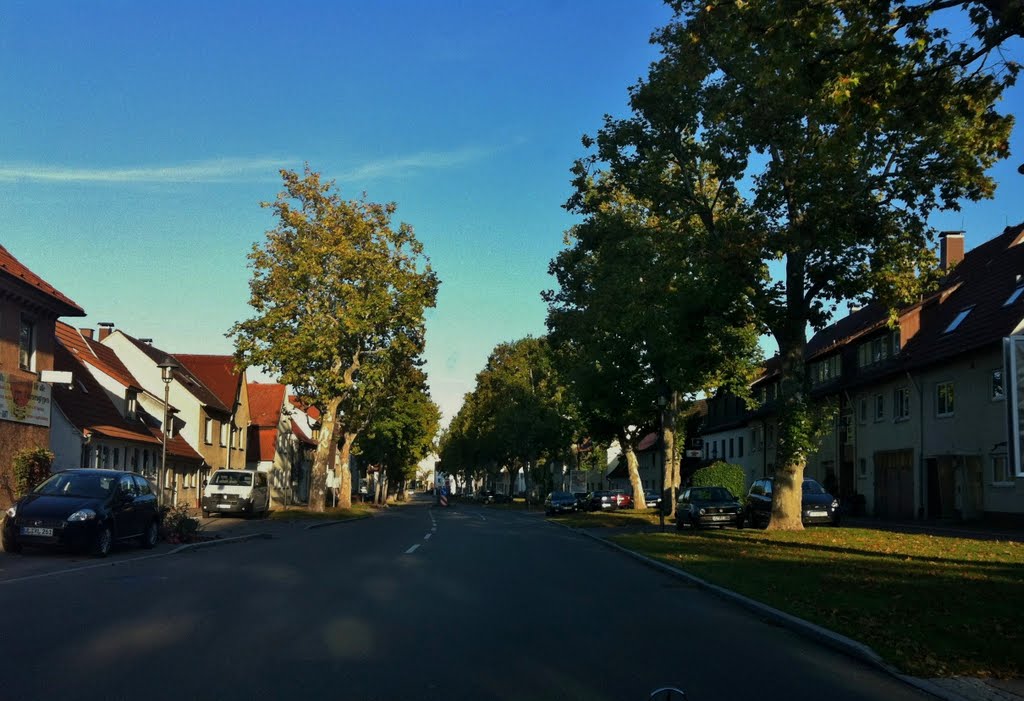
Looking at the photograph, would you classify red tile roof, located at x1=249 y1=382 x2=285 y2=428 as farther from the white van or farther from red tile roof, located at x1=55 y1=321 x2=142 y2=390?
the white van

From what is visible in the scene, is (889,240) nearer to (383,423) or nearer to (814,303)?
(814,303)

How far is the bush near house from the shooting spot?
2680 cm

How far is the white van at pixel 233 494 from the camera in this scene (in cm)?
3909

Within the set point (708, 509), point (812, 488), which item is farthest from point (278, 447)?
point (812, 488)

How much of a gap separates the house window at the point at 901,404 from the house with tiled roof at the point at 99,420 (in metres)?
29.0

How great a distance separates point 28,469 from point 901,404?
33.1 m

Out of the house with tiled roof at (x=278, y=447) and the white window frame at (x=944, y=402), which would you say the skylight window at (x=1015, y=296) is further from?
the house with tiled roof at (x=278, y=447)

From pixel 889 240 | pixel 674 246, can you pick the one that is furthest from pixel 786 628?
pixel 674 246

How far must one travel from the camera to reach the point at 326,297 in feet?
144

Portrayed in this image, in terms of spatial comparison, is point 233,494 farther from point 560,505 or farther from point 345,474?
point 560,505

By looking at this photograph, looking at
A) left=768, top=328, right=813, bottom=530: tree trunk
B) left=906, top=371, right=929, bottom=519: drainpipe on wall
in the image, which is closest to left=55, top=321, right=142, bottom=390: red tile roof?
left=768, top=328, right=813, bottom=530: tree trunk

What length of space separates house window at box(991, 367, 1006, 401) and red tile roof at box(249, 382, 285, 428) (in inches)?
2025

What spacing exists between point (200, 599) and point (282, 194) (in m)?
33.8

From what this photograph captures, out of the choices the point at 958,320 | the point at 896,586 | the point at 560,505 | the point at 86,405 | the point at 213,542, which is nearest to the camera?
the point at 896,586
